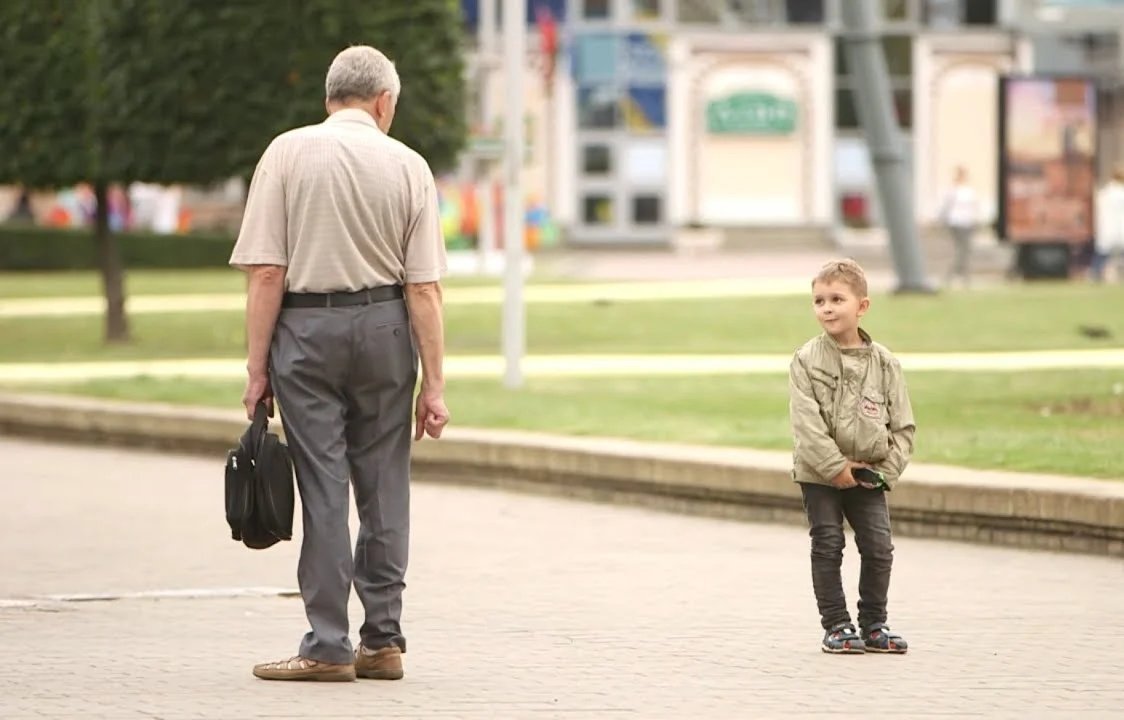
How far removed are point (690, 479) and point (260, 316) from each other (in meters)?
5.37

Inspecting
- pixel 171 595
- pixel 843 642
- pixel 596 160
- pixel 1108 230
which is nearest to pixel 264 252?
pixel 843 642

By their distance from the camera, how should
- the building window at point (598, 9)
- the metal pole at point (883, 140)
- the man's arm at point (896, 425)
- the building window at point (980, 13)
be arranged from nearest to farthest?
the man's arm at point (896, 425) < the metal pole at point (883, 140) < the building window at point (598, 9) < the building window at point (980, 13)

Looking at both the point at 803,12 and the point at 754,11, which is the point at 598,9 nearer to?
the point at 754,11

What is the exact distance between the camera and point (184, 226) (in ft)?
190

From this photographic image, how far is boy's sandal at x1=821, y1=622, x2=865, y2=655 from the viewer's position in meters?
8.11

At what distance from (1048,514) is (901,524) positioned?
0.90m

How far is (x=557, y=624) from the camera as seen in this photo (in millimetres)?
8898

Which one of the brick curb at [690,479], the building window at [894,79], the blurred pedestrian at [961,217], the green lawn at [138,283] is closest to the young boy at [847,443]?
the brick curb at [690,479]

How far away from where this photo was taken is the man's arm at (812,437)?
798 cm

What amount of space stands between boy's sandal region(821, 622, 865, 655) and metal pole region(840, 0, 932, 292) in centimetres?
2489

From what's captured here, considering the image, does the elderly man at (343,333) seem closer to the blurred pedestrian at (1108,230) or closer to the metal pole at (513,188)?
the metal pole at (513,188)

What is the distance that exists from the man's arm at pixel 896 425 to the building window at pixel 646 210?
53065 millimetres

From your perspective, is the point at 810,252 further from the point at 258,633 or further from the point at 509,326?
the point at 258,633

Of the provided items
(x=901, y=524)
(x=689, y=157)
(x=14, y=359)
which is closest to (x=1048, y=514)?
(x=901, y=524)
